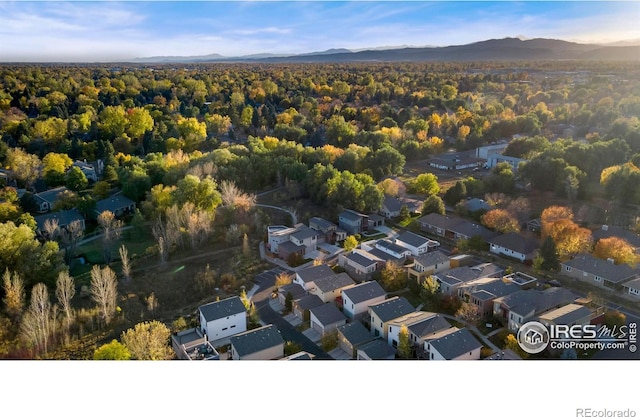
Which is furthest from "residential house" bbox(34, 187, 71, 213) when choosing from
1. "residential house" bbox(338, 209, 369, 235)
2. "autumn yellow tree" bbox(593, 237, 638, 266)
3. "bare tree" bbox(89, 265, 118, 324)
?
"autumn yellow tree" bbox(593, 237, 638, 266)

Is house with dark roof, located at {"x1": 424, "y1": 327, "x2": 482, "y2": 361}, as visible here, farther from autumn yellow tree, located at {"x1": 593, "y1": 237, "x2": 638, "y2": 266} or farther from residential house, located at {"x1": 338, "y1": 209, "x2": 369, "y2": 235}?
residential house, located at {"x1": 338, "y1": 209, "x2": 369, "y2": 235}

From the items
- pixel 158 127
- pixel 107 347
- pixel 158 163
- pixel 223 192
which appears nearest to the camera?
pixel 107 347

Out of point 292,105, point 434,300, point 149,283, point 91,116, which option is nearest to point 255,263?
point 149,283

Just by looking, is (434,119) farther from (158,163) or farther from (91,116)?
(91,116)

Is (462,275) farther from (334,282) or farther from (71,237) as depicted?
(71,237)

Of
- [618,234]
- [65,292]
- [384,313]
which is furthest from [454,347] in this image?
[65,292]

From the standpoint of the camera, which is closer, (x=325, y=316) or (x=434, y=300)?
(x=325, y=316)

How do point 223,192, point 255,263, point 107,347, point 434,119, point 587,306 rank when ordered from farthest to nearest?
point 434,119
point 223,192
point 255,263
point 587,306
point 107,347
